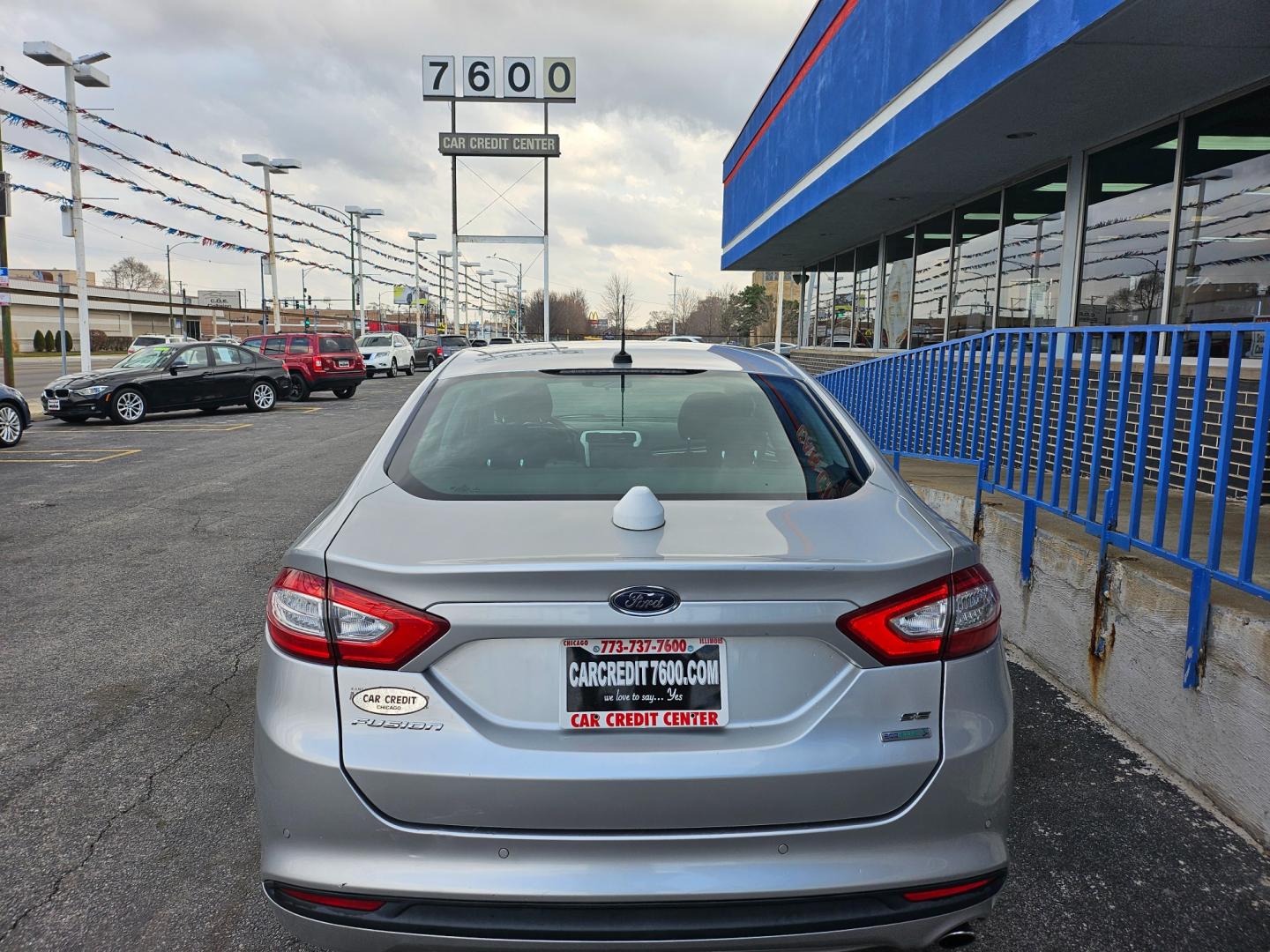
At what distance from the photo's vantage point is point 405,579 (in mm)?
1970

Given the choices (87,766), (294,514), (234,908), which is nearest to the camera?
(234,908)

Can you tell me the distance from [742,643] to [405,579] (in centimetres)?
73

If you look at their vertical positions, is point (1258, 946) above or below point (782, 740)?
below

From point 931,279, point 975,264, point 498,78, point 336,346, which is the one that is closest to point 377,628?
point 975,264

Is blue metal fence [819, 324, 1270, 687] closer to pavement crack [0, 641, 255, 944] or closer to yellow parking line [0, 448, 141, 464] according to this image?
pavement crack [0, 641, 255, 944]

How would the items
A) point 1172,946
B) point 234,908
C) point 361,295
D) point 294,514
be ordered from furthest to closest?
point 361,295, point 294,514, point 234,908, point 1172,946

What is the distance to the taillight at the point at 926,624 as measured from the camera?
6.52ft

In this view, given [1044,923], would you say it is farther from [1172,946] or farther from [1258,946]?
[1258,946]

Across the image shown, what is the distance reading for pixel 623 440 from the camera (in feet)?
9.49

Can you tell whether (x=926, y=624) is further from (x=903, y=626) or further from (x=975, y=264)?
(x=975, y=264)

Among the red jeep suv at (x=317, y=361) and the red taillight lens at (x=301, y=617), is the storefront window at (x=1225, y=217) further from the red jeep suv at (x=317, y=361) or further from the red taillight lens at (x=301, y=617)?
the red jeep suv at (x=317, y=361)

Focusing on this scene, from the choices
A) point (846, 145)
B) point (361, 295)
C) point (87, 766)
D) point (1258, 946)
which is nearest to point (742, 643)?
point (1258, 946)

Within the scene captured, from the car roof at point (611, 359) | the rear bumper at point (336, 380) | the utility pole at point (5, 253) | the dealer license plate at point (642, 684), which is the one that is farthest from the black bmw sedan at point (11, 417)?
the dealer license plate at point (642, 684)

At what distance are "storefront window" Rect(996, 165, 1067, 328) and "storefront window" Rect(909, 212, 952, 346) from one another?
234 centimetres
